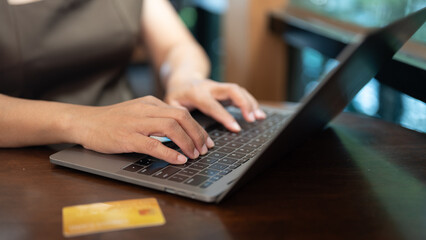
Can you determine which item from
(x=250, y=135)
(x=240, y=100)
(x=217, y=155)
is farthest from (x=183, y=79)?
(x=217, y=155)

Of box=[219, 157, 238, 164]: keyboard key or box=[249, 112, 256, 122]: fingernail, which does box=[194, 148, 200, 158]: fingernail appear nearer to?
box=[219, 157, 238, 164]: keyboard key

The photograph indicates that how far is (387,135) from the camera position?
932 millimetres

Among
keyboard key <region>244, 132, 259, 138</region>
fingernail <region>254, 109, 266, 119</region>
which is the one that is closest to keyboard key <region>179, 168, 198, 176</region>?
keyboard key <region>244, 132, 259, 138</region>

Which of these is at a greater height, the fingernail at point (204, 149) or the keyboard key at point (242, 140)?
the fingernail at point (204, 149)

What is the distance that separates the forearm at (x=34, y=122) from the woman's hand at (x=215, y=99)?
0.26 metres

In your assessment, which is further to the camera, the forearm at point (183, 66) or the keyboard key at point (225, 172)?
the forearm at point (183, 66)

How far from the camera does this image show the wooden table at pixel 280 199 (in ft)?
1.85

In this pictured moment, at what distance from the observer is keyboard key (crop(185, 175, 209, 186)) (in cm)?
65

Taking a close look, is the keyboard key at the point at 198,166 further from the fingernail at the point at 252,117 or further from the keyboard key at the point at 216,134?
the fingernail at the point at 252,117

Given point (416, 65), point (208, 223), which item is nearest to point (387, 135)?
point (416, 65)

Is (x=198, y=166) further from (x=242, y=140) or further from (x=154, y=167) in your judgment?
(x=242, y=140)

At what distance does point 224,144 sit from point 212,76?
2.59m

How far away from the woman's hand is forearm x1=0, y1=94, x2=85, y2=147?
26 centimetres

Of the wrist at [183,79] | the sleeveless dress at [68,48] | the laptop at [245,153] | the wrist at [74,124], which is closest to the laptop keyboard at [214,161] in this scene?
the laptop at [245,153]
